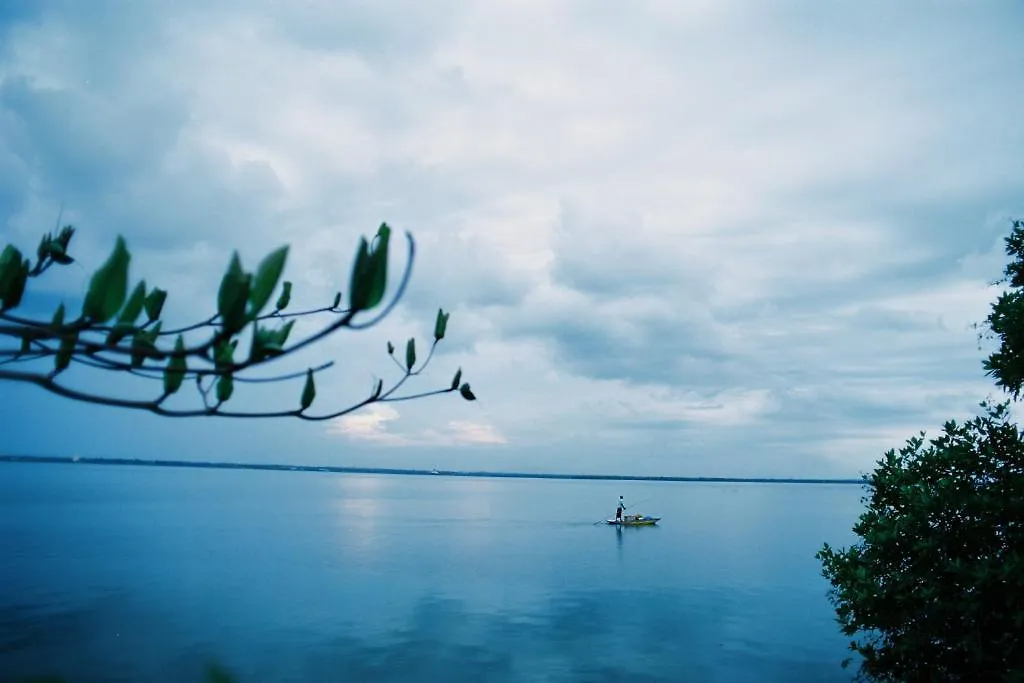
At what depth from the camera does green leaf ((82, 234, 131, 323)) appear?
1.29 metres

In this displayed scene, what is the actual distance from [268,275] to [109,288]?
0.32 m

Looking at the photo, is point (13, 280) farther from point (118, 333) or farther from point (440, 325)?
point (440, 325)

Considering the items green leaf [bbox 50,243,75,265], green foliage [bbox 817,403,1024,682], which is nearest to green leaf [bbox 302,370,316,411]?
green leaf [bbox 50,243,75,265]

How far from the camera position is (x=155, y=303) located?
1912 mm

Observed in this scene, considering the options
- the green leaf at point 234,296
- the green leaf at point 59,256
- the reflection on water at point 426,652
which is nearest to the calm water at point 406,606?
the reflection on water at point 426,652

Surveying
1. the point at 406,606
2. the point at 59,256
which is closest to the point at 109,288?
the point at 59,256

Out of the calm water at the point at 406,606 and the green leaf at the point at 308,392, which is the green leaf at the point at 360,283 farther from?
the calm water at the point at 406,606

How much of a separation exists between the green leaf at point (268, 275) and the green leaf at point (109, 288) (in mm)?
248

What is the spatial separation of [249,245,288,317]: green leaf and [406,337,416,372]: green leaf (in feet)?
1.97

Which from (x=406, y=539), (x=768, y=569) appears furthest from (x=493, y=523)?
(x=768, y=569)

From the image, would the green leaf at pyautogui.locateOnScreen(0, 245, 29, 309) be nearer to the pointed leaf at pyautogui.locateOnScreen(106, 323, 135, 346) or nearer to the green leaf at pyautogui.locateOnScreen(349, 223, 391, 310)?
the pointed leaf at pyautogui.locateOnScreen(106, 323, 135, 346)

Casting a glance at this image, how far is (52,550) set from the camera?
130ft

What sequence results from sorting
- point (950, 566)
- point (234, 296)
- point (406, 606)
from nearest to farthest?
1. point (234, 296)
2. point (950, 566)
3. point (406, 606)

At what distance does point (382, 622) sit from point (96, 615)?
1003cm
